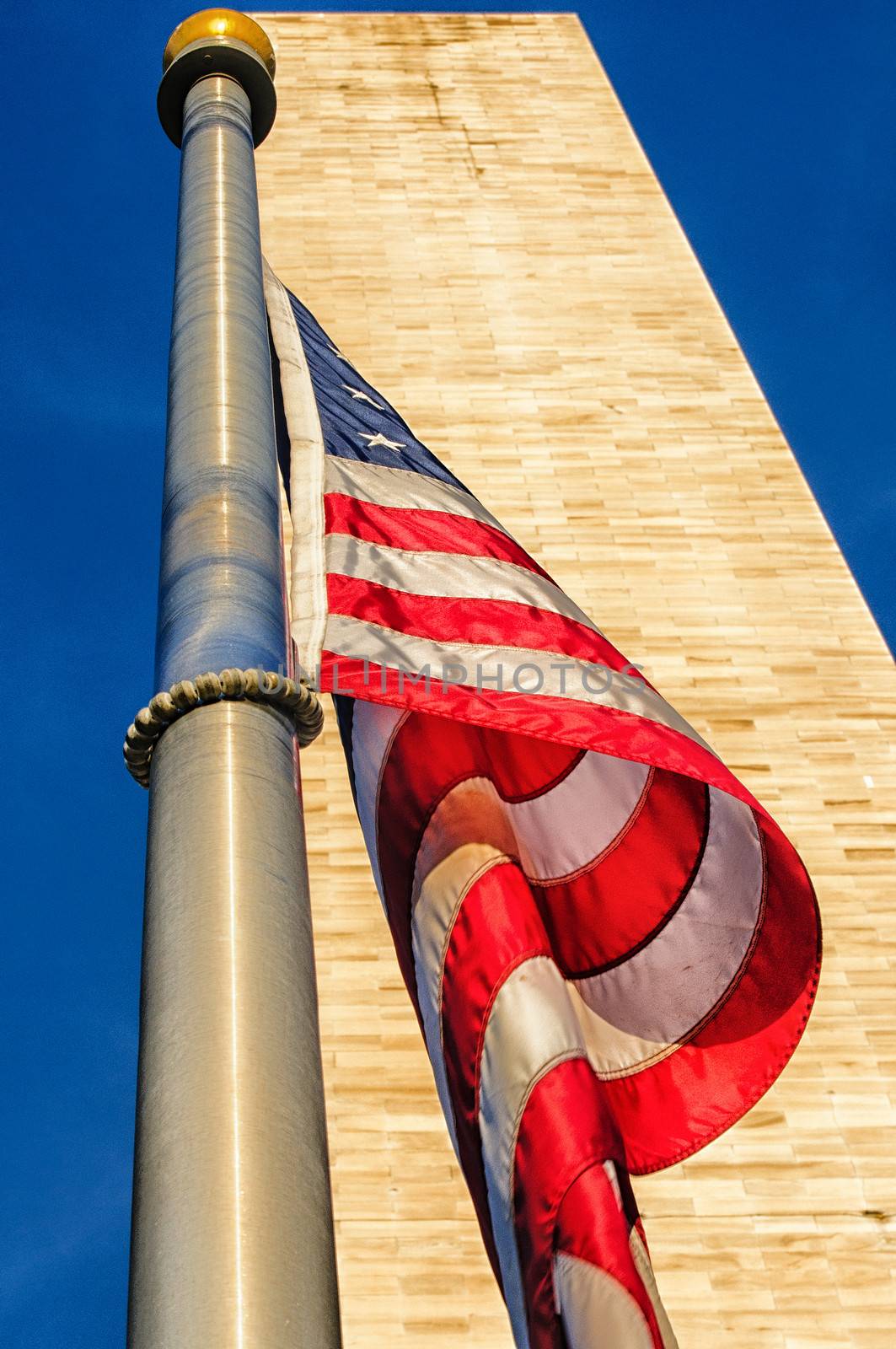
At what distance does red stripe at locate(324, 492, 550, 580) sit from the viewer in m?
3.58

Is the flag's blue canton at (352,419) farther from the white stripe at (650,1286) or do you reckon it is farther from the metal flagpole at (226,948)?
the white stripe at (650,1286)

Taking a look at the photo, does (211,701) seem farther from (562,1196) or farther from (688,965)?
(688,965)

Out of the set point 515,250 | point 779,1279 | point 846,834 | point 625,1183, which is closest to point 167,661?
point 625,1183

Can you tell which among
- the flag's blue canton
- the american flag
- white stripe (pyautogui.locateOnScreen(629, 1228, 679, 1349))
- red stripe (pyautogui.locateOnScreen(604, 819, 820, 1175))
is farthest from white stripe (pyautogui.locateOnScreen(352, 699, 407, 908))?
white stripe (pyautogui.locateOnScreen(629, 1228, 679, 1349))

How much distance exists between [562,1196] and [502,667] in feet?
3.46

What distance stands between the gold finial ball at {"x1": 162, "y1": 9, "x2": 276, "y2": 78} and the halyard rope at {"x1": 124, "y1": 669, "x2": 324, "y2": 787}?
111 inches

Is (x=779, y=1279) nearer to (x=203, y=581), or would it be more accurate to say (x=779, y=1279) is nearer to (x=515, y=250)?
(x=203, y=581)

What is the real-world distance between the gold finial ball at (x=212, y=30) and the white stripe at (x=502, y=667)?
241cm

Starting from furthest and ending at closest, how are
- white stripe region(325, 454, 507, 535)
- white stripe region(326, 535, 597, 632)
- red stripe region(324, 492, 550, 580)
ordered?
white stripe region(325, 454, 507, 535) → red stripe region(324, 492, 550, 580) → white stripe region(326, 535, 597, 632)

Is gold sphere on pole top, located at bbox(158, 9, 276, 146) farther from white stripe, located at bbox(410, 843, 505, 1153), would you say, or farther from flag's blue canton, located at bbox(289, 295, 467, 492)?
white stripe, located at bbox(410, 843, 505, 1153)

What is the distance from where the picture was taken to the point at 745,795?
3197 mm

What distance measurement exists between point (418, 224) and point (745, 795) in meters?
8.69

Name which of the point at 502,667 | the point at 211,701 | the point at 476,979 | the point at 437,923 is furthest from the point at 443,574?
the point at 211,701

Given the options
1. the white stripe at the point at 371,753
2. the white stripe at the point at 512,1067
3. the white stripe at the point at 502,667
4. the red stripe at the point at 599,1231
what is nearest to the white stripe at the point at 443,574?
the white stripe at the point at 502,667
